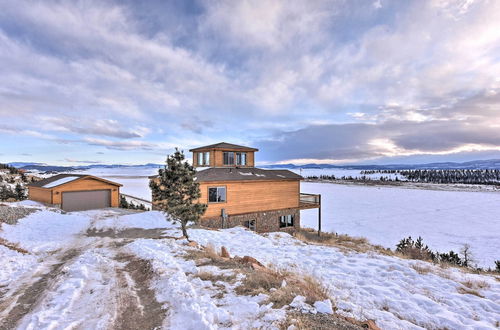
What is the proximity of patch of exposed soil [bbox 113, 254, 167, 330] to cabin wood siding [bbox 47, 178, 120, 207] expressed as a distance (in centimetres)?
1788

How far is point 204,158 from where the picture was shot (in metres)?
23.3

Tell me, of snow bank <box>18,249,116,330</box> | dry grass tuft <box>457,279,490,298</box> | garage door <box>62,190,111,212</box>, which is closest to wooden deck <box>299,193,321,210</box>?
dry grass tuft <box>457,279,490,298</box>

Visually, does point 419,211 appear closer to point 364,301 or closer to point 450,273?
point 450,273

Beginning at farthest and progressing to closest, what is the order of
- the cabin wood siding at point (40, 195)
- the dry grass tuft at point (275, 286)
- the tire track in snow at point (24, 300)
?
the cabin wood siding at point (40, 195) → the dry grass tuft at point (275, 286) → the tire track in snow at point (24, 300)

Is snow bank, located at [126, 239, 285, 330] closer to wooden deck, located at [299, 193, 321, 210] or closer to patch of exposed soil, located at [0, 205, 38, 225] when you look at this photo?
patch of exposed soil, located at [0, 205, 38, 225]

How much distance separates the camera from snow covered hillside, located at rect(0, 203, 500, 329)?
4133 millimetres

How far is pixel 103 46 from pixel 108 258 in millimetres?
16046

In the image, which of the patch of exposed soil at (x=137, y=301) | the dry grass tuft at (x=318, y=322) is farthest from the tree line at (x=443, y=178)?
the dry grass tuft at (x=318, y=322)

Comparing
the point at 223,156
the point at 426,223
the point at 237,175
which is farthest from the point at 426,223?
the point at 223,156

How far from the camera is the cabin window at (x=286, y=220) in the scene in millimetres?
22094

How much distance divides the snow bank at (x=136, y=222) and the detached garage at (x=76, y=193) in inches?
257

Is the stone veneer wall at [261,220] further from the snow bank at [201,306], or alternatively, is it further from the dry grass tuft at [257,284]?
the dry grass tuft at [257,284]

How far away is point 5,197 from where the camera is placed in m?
26.4

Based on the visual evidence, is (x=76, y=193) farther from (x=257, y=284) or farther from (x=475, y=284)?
(x=475, y=284)
